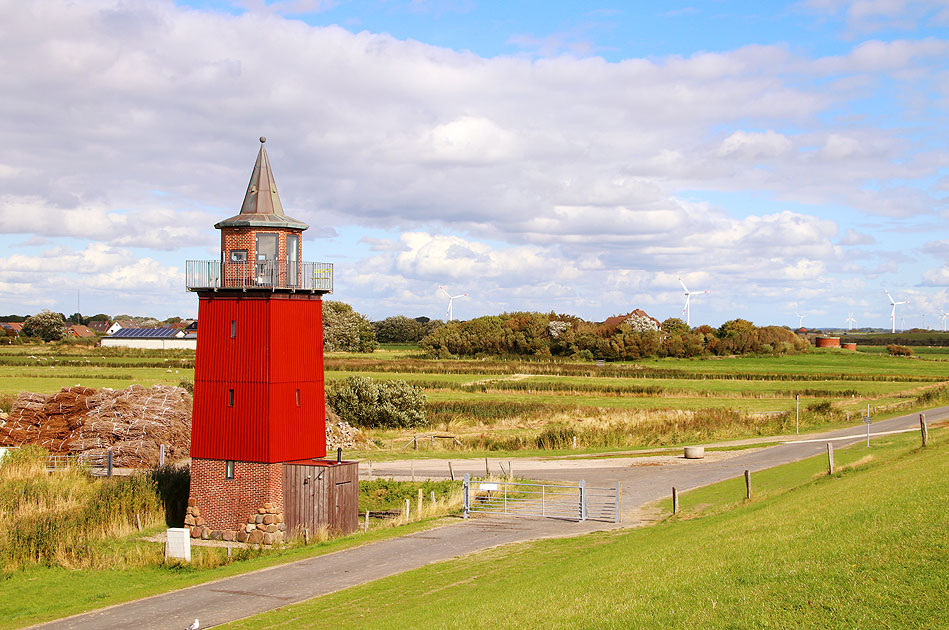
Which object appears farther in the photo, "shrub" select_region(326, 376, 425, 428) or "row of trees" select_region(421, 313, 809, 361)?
"row of trees" select_region(421, 313, 809, 361)

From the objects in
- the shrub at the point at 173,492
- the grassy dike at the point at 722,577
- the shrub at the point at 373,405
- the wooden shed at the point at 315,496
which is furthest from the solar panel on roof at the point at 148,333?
the grassy dike at the point at 722,577

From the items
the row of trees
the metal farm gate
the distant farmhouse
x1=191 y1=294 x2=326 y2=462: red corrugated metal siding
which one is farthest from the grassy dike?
the distant farmhouse

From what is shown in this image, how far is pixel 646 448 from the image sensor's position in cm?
5106

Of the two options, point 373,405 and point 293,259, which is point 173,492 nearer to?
point 293,259

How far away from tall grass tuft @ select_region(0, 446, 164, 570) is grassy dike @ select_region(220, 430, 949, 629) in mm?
11301

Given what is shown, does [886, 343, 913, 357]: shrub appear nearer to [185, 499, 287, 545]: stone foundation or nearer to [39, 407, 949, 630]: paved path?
[39, 407, 949, 630]: paved path

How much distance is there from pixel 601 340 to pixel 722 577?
445 ft

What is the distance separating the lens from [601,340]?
5861 inches

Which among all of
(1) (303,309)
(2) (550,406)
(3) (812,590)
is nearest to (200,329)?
(1) (303,309)

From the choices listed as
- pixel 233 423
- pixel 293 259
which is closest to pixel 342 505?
pixel 233 423

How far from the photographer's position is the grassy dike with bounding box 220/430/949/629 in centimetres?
1234

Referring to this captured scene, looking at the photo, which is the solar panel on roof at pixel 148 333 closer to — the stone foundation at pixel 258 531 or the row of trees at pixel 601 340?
the row of trees at pixel 601 340

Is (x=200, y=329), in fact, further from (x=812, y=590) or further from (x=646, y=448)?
(x=646, y=448)

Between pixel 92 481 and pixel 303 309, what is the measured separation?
12561 millimetres
